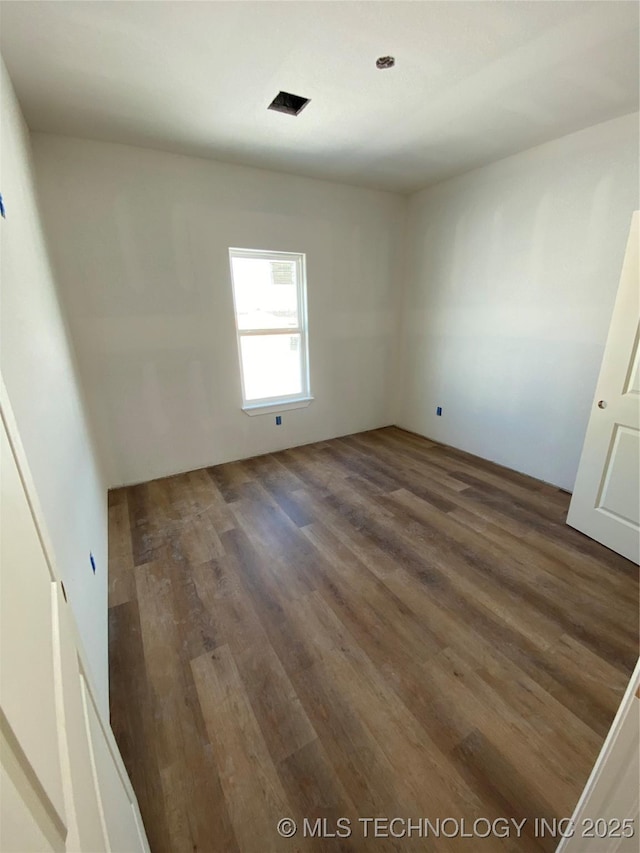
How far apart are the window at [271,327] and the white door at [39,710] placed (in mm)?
2994

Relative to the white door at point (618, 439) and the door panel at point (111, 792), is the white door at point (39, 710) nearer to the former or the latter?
the door panel at point (111, 792)

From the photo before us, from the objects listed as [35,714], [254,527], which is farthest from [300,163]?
[35,714]

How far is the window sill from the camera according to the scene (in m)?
3.70

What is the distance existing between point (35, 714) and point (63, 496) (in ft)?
4.13

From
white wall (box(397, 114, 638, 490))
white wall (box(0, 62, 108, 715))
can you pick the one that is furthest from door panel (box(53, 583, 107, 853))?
white wall (box(397, 114, 638, 490))

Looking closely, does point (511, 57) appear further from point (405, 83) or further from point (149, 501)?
point (149, 501)

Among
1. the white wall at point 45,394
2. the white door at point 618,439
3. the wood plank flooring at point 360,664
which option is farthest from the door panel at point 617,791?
the white door at point 618,439

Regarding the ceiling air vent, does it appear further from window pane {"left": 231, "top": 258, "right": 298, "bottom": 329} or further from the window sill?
the window sill

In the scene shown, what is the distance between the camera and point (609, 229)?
253 centimetres

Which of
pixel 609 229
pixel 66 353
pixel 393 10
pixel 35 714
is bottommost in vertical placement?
pixel 35 714

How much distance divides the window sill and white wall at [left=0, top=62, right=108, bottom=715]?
1.64 meters

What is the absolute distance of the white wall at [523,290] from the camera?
257cm

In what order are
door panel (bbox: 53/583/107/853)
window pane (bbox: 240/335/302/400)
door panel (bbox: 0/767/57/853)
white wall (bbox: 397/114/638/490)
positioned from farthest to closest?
1. window pane (bbox: 240/335/302/400)
2. white wall (bbox: 397/114/638/490)
3. door panel (bbox: 53/583/107/853)
4. door panel (bbox: 0/767/57/853)

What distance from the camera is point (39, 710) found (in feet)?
1.58
